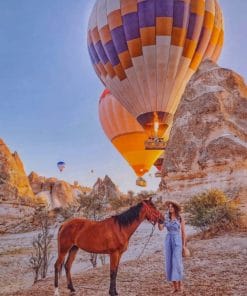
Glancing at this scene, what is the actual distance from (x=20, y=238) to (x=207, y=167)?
9.11 m

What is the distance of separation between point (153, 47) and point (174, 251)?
2132 cm

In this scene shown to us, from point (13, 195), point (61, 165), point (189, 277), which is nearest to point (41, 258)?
point (189, 277)

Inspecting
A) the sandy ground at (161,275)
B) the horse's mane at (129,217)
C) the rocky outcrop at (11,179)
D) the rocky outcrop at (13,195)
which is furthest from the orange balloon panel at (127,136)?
the horse's mane at (129,217)

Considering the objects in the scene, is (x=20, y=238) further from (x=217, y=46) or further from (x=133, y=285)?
(x=217, y=46)

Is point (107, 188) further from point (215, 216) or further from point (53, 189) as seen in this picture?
point (215, 216)

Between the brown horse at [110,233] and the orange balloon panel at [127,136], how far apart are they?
26683mm

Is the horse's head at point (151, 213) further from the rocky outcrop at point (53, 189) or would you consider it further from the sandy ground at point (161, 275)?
the rocky outcrop at point (53, 189)

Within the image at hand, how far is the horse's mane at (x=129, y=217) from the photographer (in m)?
5.84

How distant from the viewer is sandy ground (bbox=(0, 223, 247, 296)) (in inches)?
241

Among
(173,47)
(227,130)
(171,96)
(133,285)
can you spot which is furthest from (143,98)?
(133,285)

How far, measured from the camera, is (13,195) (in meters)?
29.7

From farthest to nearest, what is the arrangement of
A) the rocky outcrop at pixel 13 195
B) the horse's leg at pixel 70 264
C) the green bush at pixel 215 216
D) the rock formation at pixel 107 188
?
the rock formation at pixel 107 188
the rocky outcrop at pixel 13 195
the green bush at pixel 215 216
the horse's leg at pixel 70 264

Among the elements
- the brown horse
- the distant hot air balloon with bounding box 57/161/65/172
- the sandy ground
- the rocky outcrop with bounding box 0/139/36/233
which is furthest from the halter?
the distant hot air balloon with bounding box 57/161/65/172

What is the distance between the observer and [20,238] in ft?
62.0
